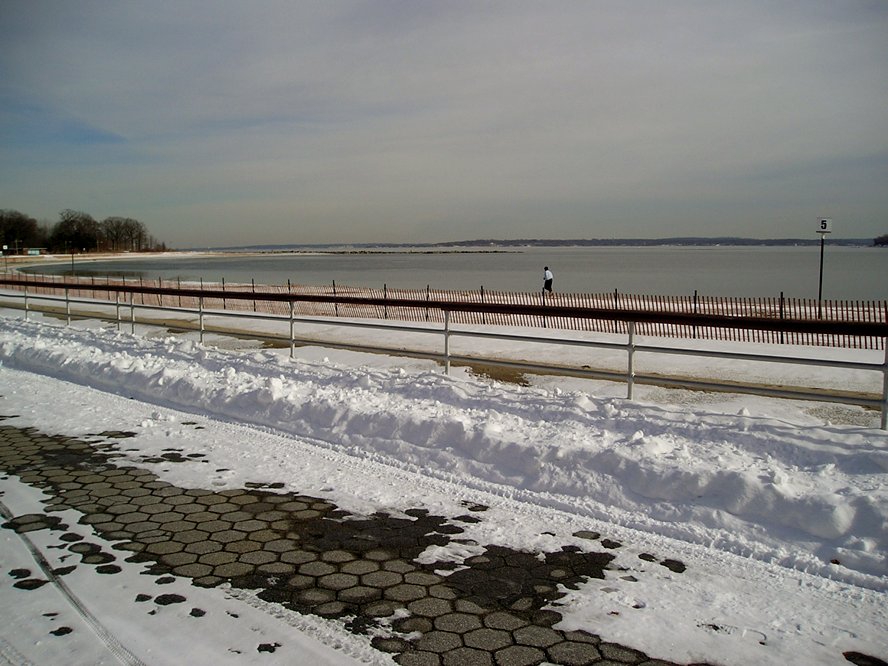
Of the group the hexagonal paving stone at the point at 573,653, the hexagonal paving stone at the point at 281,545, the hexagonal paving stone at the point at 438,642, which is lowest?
the hexagonal paving stone at the point at 281,545

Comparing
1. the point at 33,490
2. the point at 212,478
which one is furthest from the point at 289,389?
the point at 33,490

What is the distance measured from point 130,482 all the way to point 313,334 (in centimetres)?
1638

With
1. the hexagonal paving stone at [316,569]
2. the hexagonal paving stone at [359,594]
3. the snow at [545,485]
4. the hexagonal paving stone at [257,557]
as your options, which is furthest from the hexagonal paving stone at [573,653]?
the hexagonal paving stone at [257,557]

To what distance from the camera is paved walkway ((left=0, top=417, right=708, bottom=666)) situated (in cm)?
376

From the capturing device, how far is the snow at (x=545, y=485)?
12.6 ft

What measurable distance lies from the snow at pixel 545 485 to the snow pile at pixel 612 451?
0.07 ft

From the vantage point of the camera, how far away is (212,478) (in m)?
6.59

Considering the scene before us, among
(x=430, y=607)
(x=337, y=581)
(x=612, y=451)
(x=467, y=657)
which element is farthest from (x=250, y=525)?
(x=612, y=451)

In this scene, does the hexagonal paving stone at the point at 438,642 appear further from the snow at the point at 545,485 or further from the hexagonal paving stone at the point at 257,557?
the hexagonal paving stone at the point at 257,557

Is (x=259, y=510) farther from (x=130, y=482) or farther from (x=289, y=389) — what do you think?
(x=289, y=389)

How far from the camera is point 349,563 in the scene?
4770mm

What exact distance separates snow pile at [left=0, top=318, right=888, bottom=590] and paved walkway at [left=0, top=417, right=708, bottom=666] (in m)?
0.81

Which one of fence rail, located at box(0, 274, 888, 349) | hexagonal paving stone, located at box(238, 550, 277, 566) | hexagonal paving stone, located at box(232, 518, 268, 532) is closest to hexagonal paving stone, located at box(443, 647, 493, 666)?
hexagonal paving stone, located at box(238, 550, 277, 566)

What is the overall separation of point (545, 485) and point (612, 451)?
26.7 inches
